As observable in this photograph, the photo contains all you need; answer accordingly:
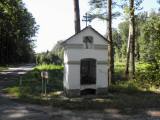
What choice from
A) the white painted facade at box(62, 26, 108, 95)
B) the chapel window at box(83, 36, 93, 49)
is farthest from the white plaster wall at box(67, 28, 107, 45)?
the chapel window at box(83, 36, 93, 49)

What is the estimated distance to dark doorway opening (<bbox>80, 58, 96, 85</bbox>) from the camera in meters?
20.9

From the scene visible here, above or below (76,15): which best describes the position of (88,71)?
below

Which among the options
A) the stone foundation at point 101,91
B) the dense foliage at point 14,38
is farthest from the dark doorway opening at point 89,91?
the dense foliage at point 14,38

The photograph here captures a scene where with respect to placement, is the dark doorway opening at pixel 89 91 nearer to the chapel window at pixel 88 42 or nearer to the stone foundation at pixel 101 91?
the stone foundation at pixel 101 91

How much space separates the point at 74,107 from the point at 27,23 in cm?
6690

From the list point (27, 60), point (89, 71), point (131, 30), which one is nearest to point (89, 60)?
point (89, 71)

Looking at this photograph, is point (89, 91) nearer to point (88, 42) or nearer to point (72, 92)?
point (72, 92)

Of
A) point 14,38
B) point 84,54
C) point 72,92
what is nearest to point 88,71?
point 84,54

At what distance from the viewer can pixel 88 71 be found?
21125 mm

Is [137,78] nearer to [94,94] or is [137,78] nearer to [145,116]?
[94,94]

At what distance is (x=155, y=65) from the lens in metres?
23.5

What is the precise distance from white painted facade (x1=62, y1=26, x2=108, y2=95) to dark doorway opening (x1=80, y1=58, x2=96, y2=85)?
0.27 meters

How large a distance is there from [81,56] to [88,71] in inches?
51.3

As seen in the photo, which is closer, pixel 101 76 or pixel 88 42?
pixel 88 42
